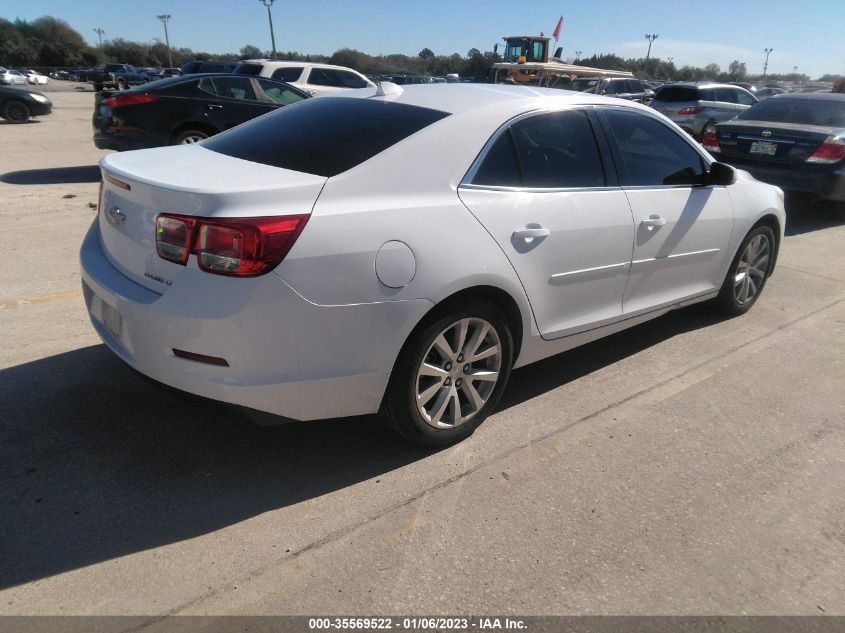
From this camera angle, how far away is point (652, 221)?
3879 mm

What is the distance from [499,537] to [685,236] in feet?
7.98

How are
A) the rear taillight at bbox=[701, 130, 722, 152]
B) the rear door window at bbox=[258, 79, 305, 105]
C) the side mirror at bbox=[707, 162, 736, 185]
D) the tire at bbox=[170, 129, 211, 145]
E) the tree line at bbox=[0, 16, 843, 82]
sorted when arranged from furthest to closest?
the tree line at bbox=[0, 16, 843, 82], the rear door window at bbox=[258, 79, 305, 105], the tire at bbox=[170, 129, 211, 145], the rear taillight at bbox=[701, 130, 722, 152], the side mirror at bbox=[707, 162, 736, 185]

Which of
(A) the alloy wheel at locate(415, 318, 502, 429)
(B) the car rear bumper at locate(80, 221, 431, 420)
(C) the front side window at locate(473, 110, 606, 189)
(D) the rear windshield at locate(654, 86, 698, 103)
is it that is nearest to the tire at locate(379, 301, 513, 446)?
(A) the alloy wheel at locate(415, 318, 502, 429)

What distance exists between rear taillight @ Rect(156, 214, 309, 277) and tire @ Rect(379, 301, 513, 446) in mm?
696

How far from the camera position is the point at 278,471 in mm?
2977

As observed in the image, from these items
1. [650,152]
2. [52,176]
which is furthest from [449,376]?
[52,176]

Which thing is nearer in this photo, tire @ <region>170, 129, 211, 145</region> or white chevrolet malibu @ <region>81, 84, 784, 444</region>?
white chevrolet malibu @ <region>81, 84, 784, 444</region>

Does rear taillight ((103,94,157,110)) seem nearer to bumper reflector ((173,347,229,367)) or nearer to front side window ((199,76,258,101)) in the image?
front side window ((199,76,258,101))

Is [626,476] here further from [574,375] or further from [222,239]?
[222,239]

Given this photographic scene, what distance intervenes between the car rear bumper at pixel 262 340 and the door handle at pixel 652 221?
1696 mm

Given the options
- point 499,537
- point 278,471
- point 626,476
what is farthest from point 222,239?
point 626,476

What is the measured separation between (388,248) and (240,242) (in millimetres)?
567

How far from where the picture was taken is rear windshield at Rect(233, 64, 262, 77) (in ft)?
45.2

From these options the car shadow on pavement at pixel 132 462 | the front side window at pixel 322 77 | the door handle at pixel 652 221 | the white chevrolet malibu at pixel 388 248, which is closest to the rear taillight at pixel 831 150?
the white chevrolet malibu at pixel 388 248
